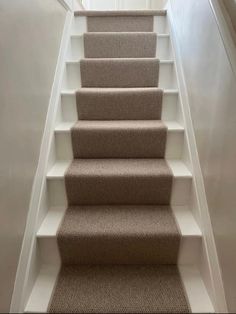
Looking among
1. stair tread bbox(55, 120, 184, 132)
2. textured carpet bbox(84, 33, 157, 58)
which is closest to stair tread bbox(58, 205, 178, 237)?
stair tread bbox(55, 120, 184, 132)

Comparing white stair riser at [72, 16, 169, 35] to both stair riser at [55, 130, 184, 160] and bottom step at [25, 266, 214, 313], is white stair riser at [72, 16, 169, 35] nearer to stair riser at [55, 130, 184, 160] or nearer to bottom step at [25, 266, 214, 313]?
stair riser at [55, 130, 184, 160]

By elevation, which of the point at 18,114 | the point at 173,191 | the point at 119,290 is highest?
the point at 18,114

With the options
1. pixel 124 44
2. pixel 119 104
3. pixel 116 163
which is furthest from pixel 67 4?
pixel 116 163

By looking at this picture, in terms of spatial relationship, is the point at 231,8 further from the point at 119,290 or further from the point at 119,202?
the point at 119,290

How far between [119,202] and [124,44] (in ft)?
4.39

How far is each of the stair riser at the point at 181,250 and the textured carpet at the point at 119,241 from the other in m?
0.03

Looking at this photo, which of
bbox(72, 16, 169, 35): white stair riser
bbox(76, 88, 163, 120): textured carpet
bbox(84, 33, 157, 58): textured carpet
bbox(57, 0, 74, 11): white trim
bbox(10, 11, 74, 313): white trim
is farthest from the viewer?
bbox(72, 16, 169, 35): white stair riser

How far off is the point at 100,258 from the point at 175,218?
0.42 meters

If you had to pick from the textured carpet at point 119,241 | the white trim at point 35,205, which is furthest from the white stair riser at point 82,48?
the textured carpet at point 119,241

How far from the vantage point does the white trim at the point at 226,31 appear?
0.86 metres

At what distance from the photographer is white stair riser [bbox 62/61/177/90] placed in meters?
1.90

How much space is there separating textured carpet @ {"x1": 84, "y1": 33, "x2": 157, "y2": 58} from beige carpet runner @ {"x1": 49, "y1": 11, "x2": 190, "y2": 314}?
212 mm

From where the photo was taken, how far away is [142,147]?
1.57 m

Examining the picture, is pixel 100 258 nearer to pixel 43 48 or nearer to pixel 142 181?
pixel 142 181
